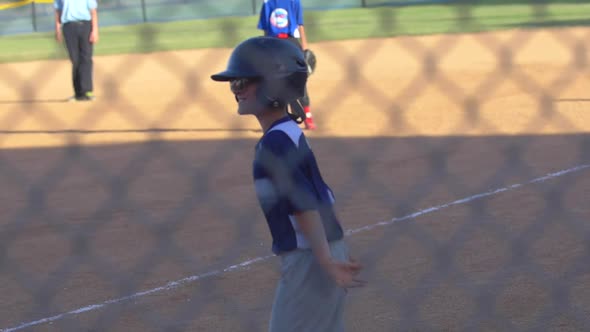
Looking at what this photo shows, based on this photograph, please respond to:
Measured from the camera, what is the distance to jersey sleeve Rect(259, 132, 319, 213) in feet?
9.79

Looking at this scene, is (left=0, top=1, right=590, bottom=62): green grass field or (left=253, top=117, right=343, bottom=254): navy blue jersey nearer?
(left=253, top=117, right=343, bottom=254): navy blue jersey

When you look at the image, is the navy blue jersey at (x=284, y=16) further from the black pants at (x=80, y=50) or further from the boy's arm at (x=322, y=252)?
the boy's arm at (x=322, y=252)

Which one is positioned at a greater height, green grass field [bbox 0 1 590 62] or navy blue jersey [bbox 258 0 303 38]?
navy blue jersey [bbox 258 0 303 38]

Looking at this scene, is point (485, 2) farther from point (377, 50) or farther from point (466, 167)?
point (466, 167)

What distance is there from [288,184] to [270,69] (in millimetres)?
344

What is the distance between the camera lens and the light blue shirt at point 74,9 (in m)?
13.2

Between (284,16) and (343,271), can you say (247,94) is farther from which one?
(284,16)

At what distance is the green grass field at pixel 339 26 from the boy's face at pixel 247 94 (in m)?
15.8

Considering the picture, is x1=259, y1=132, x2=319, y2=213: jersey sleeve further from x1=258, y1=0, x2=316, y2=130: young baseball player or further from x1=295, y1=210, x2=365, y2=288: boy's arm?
x1=258, y1=0, x2=316, y2=130: young baseball player

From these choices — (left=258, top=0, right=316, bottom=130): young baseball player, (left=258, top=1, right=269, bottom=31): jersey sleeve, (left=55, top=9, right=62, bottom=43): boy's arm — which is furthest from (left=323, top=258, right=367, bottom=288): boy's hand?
(left=55, top=9, right=62, bottom=43): boy's arm

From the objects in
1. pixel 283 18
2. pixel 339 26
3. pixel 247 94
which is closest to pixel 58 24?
pixel 283 18

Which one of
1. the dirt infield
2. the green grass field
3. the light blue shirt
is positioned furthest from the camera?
the green grass field

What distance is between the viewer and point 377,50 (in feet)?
57.9

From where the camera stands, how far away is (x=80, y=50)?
43.9ft
